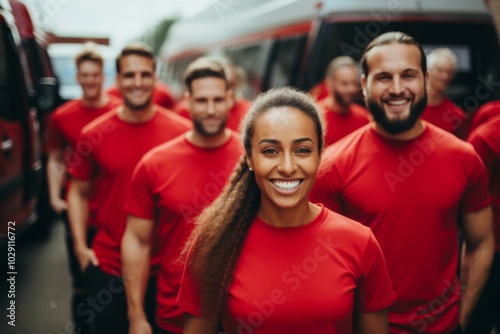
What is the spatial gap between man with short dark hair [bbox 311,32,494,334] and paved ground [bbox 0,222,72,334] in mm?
3376

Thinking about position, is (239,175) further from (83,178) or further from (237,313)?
(83,178)

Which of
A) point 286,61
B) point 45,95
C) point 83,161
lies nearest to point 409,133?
point 83,161

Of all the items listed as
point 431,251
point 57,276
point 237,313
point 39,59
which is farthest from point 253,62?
point 237,313

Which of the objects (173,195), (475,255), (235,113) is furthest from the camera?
(235,113)

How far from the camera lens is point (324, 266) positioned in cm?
219

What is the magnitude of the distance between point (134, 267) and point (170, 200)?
1.60 ft

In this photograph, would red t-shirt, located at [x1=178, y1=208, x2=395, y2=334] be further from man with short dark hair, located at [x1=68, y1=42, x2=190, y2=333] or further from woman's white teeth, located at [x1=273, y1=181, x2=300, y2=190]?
man with short dark hair, located at [x1=68, y1=42, x2=190, y2=333]

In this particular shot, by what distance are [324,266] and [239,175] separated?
0.58m

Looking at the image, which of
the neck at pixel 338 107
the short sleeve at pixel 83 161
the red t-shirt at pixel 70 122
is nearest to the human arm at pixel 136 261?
the short sleeve at pixel 83 161

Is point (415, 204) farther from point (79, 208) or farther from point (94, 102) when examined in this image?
point (94, 102)

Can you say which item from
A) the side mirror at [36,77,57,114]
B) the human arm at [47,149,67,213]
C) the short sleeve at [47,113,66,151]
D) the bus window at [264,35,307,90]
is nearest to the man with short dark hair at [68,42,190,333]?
the human arm at [47,149,67,213]

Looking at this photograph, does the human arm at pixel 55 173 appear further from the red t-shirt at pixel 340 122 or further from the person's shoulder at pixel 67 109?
the red t-shirt at pixel 340 122

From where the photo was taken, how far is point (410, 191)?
9.22 feet

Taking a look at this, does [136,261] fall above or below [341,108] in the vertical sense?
below
